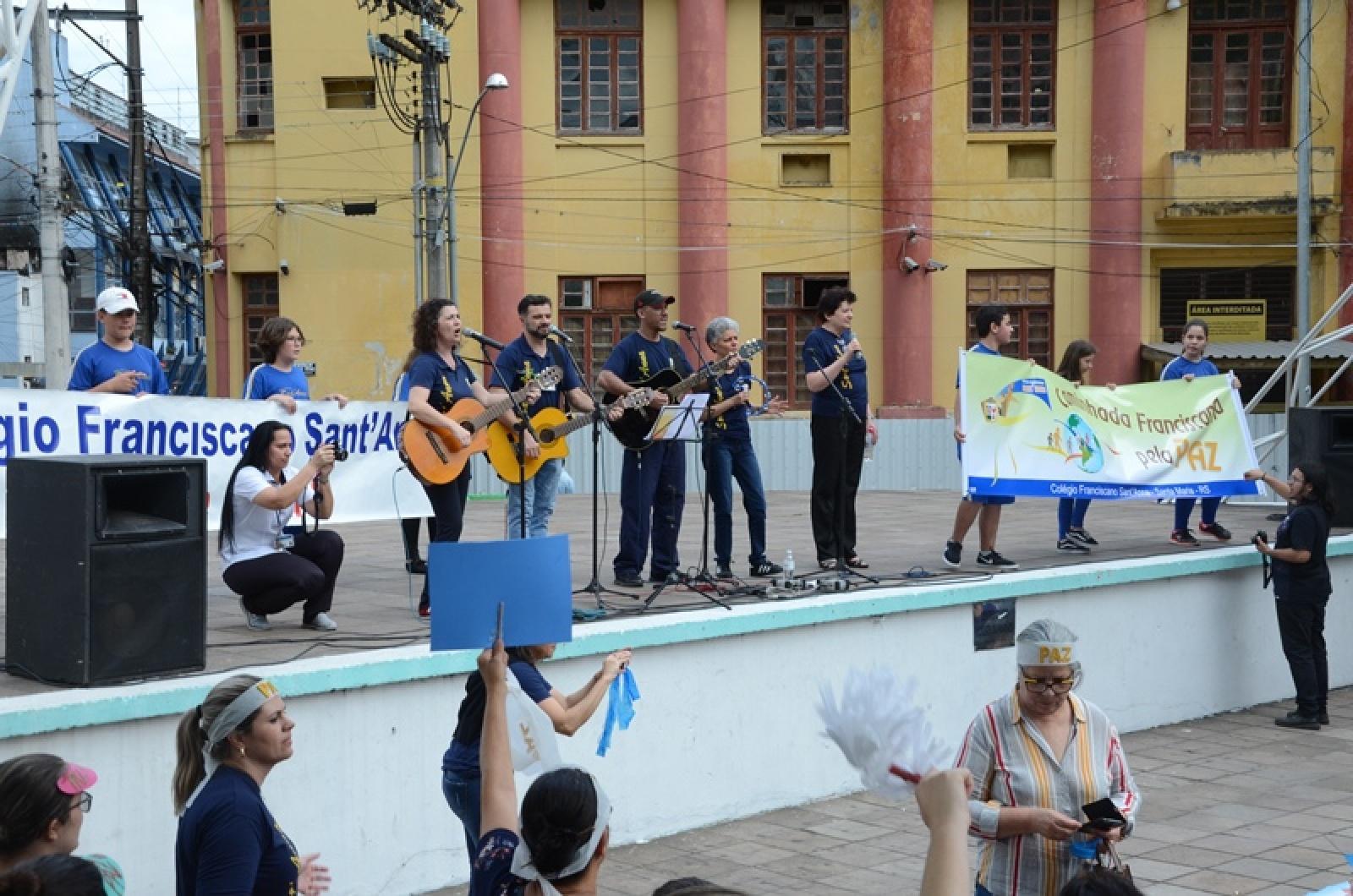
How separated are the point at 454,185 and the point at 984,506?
17.6 metres

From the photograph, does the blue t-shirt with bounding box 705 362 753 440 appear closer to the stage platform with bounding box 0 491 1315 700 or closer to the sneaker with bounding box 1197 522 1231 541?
the stage platform with bounding box 0 491 1315 700

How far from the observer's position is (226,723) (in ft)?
13.8

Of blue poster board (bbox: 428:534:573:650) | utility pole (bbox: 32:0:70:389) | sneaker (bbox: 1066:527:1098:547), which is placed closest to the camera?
blue poster board (bbox: 428:534:573:650)

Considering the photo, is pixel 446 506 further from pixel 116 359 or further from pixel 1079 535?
pixel 1079 535

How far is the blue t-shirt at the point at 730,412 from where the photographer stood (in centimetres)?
1065

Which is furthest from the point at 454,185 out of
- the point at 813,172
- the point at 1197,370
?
the point at 1197,370

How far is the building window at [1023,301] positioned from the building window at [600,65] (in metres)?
6.86

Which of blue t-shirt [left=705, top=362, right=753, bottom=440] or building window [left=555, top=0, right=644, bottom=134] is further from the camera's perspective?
building window [left=555, top=0, right=644, bottom=134]

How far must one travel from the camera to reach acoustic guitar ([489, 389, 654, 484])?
9359 mm

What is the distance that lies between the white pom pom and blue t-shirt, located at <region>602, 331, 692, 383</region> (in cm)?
728

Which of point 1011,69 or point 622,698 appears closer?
point 622,698

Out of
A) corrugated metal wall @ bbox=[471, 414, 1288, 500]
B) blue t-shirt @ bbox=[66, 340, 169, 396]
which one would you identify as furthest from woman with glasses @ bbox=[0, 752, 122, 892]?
corrugated metal wall @ bbox=[471, 414, 1288, 500]

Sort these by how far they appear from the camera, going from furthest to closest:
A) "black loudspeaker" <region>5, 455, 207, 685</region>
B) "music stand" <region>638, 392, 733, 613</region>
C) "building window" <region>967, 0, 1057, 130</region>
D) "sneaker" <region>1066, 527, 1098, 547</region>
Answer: "building window" <region>967, 0, 1057, 130</region>, "sneaker" <region>1066, 527, 1098, 547</region>, "music stand" <region>638, 392, 733, 613</region>, "black loudspeaker" <region>5, 455, 207, 685</region>

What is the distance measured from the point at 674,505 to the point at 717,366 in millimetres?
1069
